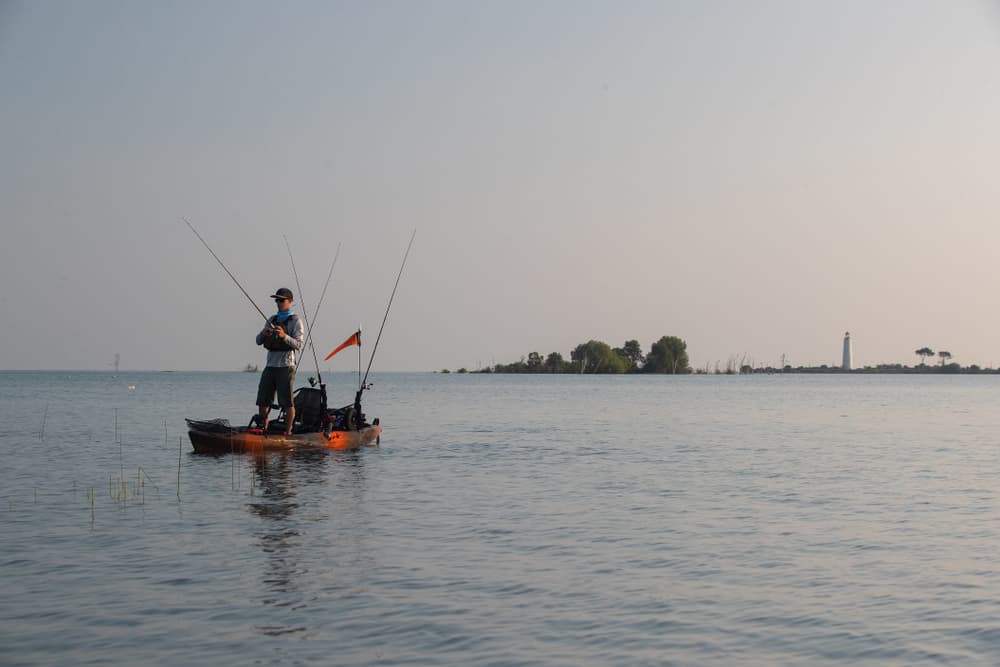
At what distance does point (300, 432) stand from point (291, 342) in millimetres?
3242

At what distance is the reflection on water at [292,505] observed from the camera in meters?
7.76

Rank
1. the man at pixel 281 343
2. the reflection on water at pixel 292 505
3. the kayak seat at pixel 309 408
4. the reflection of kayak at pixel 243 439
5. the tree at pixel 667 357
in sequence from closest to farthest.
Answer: the reflection on water at pixel 292 505
the man at pixel 281 343
the reflection of kayak at pixel 243 439
the kayak seat at pixel 309 408
the tree at pixel 667 357

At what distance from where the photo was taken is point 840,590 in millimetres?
7996

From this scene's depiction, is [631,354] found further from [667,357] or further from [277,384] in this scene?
[277,384]

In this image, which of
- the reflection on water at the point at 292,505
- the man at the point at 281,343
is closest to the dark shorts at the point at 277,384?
the man at the point at 281,343

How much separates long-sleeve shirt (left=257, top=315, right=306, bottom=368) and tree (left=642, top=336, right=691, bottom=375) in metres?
164

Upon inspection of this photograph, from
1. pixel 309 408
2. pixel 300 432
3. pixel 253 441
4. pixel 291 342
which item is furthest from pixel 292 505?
pixel 309 408

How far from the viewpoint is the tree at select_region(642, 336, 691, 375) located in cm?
17825

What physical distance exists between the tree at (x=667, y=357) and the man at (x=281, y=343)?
163435 mm

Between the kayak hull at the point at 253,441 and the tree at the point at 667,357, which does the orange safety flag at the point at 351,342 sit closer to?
the kayak hull at the point at 253,441

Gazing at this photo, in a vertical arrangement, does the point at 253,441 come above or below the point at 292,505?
above

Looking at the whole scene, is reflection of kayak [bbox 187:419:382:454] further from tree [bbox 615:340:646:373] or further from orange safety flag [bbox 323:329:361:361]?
tree [bbox 615:340:646:373]

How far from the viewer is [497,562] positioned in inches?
353

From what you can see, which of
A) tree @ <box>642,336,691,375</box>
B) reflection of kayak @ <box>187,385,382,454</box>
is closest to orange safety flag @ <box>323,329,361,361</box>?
reflection of kayak @ <box>187,385,382,454</box>
